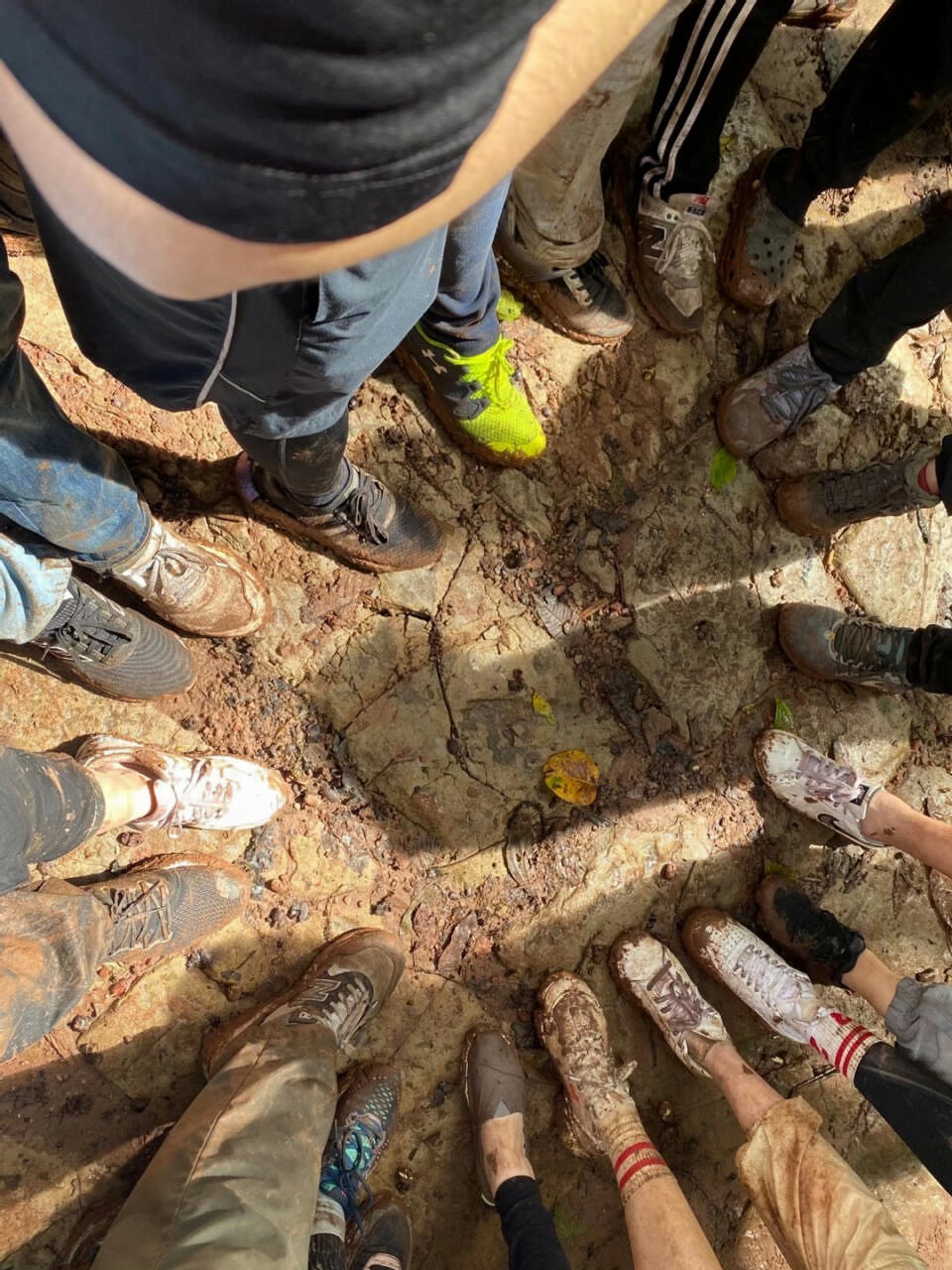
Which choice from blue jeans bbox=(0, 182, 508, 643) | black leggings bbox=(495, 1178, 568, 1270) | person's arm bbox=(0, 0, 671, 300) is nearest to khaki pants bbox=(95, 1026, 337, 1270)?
black leggings bbox=(495, 1178, 568, 1270)

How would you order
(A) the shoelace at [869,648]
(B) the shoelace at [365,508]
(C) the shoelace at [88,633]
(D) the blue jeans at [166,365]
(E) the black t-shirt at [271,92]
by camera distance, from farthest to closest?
(A) the shoelace at [869,648] → (B) the shoelace at [365,508] → (C) the shoelace at [88,633] → (D) the blue jeans at [166,365] → (E) the black t-shirt at [271,92]

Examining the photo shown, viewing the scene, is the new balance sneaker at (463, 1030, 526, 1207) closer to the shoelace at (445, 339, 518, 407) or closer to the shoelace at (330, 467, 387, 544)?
the shoelace at (330, 467, 387, 544)

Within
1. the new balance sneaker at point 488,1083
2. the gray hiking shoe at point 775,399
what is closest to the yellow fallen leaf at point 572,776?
the new balance sneaker at point 488,1083

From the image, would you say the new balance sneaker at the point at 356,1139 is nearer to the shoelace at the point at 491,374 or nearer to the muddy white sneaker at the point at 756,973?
the muddy white sneaker at the point at 756,973

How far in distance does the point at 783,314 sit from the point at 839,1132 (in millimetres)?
2894

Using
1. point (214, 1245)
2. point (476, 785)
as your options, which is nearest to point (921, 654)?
point (476, 785)

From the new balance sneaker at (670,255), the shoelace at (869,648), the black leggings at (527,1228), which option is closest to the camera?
the black leggings at (527,1228)

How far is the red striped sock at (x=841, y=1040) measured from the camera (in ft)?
7.22

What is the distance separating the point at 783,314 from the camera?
2781 millimetres

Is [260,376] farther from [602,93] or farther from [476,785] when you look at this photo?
[476,785]

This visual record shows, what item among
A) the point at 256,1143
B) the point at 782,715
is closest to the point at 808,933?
the point at 782,715

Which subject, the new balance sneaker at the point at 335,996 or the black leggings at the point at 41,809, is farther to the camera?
the new balance sneaker at the point at 335,996

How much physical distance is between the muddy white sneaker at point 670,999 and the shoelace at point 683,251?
2.18 meters

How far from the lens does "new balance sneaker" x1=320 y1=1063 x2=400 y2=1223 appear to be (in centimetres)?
204
